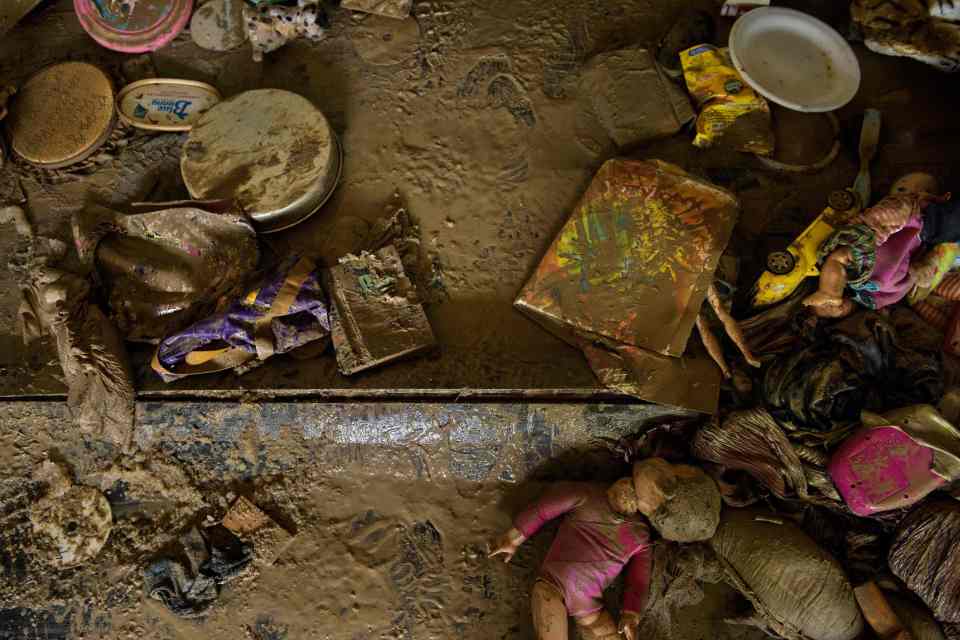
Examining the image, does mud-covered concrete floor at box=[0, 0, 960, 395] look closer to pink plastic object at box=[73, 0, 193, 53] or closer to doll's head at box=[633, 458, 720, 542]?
pink plastic object at box=[73, 0, 193, 53]

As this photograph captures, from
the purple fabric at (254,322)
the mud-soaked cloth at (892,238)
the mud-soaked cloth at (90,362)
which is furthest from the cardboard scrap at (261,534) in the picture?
the mud-soaked cloth at (892,238)

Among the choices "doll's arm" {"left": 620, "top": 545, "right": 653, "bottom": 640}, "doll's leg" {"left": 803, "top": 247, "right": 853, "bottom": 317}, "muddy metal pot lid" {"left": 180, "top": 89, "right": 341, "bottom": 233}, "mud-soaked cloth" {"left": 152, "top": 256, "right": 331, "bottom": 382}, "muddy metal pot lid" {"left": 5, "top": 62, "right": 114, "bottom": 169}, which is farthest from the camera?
"muddy metal pot lid" {"left": 5, "top": 62, "right": 114, "bottom": 169}

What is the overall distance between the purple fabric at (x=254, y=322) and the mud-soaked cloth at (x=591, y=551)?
128 centimetres

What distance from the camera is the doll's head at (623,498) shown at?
2826 mm

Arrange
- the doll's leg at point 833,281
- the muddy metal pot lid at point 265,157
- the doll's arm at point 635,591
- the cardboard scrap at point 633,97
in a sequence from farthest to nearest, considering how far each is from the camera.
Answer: the cardboard scrap at point 633,97 → the muddy metal pot lid at point 265,157 → the doll's arm at point 635,591 → the doll's leg at point 833,281

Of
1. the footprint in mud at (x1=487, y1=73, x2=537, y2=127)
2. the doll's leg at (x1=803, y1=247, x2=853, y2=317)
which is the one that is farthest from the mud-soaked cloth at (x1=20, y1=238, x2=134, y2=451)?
the doll's leg at (x1=803, y1=247, x2=853, y2=317)

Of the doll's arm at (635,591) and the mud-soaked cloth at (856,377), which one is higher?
the mud-soaked cloth at (856,377)

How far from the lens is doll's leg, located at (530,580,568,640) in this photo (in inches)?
110

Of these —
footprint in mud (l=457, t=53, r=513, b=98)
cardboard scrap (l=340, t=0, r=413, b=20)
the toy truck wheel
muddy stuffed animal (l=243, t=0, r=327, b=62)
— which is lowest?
the toy truck wheel

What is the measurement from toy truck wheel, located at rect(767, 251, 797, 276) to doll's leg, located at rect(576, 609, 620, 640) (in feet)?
5.37

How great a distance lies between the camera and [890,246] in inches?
108

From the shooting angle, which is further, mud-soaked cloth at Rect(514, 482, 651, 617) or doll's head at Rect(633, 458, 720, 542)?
mud-soaked cloth at Rect(514, 482, 651, 617)

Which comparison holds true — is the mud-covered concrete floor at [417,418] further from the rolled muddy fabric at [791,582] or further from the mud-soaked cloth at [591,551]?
the rolled muddy fabric at [791,582]

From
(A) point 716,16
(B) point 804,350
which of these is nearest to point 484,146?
(A) point 716,16
